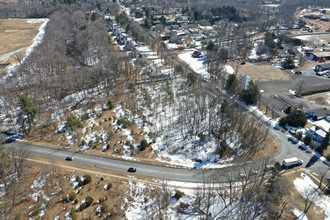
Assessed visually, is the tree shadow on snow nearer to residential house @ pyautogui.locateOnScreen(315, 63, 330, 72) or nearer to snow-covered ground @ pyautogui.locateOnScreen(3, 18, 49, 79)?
residential house @ pyautogui.locateOnScreen(315, 63, 330, 72)

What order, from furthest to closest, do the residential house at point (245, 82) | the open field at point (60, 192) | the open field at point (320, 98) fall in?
the residential house at point (245, 82) → the open field at point (320, 98) → the open field at point (60, 192)

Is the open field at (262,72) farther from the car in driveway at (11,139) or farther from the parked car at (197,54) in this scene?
the car in driveway at (11,139)

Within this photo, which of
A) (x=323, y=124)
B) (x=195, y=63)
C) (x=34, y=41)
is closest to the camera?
(x=323, y=124)

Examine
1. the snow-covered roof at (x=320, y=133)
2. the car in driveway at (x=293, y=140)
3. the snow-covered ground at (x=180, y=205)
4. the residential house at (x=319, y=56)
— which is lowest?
the snow-covered ground at (x=180, y=205)

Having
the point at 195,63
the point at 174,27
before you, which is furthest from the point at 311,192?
the point at 174,27

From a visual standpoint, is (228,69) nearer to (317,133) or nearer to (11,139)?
(317,133)

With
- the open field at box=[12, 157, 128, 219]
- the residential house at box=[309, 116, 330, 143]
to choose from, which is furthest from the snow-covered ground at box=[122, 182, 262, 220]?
the residential house at box=[309, 116, 330, 143]

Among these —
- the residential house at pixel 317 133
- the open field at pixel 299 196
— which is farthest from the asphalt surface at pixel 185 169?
the residential house at pixel 317 133
